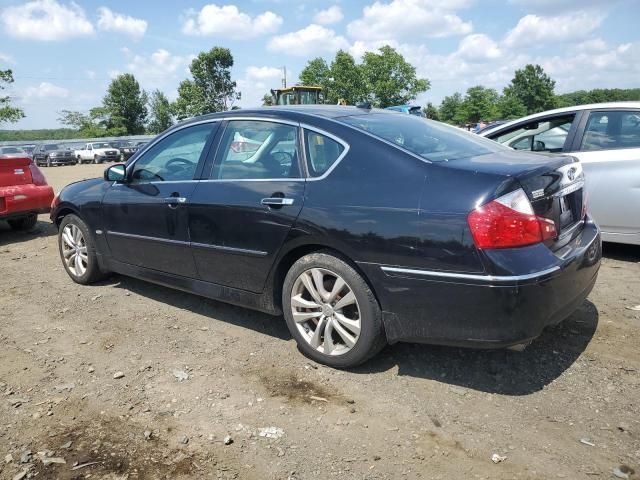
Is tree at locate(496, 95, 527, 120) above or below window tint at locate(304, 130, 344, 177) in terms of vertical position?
above

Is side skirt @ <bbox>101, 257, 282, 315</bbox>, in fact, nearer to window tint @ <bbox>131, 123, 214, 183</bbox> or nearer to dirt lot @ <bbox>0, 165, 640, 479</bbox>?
dirt lot @ <bbox>0, 165, 640, 479</bbox>

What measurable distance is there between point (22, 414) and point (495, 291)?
2.70 m

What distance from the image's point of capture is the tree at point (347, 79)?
83.8m

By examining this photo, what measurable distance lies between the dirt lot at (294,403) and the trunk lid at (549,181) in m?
0.86

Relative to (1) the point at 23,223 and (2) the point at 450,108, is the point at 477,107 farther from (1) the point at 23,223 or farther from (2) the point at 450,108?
(1) the point at 23,223

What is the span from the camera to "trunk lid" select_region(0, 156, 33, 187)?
7379 mm

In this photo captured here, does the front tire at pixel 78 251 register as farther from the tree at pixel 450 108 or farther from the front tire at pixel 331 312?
the tree at pixel 450 108

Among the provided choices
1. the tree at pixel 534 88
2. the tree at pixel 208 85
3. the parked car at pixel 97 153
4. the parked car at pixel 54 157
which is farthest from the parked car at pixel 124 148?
the tree at pixel 534 88

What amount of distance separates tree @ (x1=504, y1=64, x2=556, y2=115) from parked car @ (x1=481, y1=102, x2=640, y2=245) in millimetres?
104016

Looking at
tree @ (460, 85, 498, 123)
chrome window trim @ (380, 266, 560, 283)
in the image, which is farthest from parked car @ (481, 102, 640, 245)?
tree @ (460, 85, 498, 123)

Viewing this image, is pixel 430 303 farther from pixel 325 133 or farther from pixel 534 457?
pixel 325 133

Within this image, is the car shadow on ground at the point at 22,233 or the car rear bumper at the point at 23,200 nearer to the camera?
the car rear bumper at the point at 23,200

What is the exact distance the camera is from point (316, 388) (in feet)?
10.5

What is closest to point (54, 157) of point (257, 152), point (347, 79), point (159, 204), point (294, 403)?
point (159, 204)
